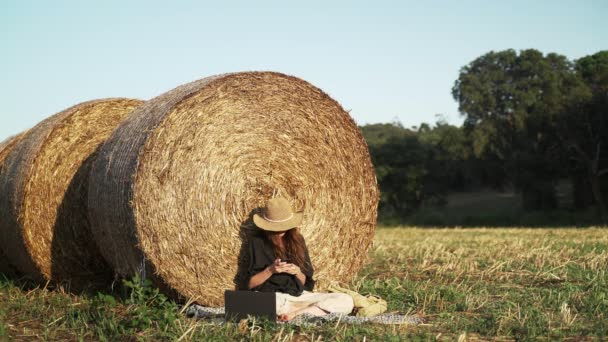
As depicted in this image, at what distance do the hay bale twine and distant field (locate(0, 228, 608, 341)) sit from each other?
46 cm

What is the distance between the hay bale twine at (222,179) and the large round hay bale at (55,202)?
1.12m

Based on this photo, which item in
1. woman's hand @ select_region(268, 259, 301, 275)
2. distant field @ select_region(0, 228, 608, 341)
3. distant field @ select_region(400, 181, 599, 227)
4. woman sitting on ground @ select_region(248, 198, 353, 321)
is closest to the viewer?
distant field @ select_region(0, 228, 608, 341)

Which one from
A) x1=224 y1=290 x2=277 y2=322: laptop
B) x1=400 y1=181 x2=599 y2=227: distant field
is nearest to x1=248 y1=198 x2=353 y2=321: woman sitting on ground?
x1=224 y1=290 x2=277 y2=322: laptop

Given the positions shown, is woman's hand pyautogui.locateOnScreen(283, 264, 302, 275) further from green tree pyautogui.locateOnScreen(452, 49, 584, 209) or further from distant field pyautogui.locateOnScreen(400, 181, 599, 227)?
green tree pyautogui.locateOnScreen(452, 49, 584, 209)

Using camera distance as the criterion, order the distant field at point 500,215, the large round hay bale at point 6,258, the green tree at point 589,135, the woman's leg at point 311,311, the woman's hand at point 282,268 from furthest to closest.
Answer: the distant field at point 500,215
the green tree at point 589,135
the large round hay bale at point 6,258
the woman's hand at point 282,268
the woman's leg at point 311,311

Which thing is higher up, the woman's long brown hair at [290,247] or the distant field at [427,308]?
the woman's long brown hair at [290,247]

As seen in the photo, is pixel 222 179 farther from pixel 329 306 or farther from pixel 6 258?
pixel 6 258

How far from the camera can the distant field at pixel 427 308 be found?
5.79 metres

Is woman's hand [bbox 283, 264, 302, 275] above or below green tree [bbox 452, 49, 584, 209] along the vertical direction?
below

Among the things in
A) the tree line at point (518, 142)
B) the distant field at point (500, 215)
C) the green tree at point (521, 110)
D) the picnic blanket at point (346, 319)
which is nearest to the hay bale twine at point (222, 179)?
the picnic blanket at point (346, 319)

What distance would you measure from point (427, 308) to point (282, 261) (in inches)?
56.4

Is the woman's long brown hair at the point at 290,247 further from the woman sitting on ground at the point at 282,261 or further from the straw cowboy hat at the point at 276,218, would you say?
the straw cowboy hat at the point at 276,218

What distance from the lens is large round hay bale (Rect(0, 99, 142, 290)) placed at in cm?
850

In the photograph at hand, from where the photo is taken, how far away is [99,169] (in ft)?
25.0
